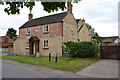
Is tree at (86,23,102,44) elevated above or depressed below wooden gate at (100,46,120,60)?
above

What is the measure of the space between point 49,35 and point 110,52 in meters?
10.5

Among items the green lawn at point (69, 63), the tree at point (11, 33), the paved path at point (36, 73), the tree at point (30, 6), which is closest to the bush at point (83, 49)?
the green lawn at point (69, 63)

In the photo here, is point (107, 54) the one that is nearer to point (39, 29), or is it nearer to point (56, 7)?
point (56, 7)

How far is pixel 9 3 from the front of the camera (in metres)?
3.94

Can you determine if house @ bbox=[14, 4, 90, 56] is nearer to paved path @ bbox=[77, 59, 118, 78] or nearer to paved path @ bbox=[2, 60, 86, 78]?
paved path @ bbox=[77, 59, 118, 78]

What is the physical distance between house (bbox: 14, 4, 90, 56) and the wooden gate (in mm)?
6289

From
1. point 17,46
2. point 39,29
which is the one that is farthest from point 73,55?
point 17,46

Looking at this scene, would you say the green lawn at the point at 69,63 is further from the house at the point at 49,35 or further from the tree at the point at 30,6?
the tree at the point at 30,6

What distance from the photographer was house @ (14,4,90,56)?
17.9 m

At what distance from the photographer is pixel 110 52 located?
13383mm

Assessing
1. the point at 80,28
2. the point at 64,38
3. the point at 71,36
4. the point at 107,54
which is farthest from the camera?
the point at 80,28

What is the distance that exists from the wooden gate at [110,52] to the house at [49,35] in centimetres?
629

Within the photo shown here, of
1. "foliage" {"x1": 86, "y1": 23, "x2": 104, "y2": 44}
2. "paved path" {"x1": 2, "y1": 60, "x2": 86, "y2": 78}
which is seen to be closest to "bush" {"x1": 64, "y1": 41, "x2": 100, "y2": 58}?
"paved path" {"x1": 2, "y1": 60, "x2": 86, "y2": 78}

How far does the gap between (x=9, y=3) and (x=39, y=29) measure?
16.9m
